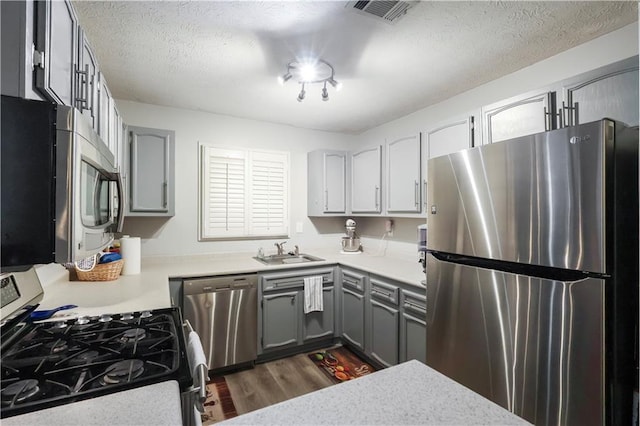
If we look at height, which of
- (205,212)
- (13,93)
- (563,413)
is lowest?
(563,413)

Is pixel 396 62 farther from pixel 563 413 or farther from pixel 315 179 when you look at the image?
pixel 563 413

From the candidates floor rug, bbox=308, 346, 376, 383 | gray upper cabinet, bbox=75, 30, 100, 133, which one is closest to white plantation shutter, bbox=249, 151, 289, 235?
floor rug, bbox=308, 346, 376, 383

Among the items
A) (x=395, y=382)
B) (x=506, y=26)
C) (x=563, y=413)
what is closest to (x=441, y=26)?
(x=506, y=26)

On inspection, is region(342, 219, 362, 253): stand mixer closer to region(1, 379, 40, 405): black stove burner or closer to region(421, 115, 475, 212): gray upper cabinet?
region(421, 115, 475, 212): gray upper cabinet

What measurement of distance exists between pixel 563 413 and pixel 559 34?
1931 mm

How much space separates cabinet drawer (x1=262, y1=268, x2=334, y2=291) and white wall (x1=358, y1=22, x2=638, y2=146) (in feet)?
5.67

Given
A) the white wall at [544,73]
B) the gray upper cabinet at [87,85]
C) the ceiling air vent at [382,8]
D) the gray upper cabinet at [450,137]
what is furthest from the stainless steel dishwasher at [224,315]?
the white wall at [544,73]

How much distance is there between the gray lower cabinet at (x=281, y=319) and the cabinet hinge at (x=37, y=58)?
218 centimetres

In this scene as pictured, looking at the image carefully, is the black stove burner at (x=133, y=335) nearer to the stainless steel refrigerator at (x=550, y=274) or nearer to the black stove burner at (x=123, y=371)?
the black stove burner at (x=123, y=371)

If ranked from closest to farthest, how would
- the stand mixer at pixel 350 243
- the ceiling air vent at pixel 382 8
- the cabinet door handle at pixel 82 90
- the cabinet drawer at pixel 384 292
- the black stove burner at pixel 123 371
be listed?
1. the black stove burner at pixel 123 371
2. the cabinet door handle at pixel 82 90
3. the ceiling air vent at pixel 382 8
4. the cabinet drawer at pixel 384 292
5. the stand mixer at pixel 350 243

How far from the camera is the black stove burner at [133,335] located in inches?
43.4

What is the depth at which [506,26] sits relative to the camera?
160 centimetres

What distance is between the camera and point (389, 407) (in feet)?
2.13

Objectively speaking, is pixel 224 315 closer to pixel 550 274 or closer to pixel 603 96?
pixel 550 274
